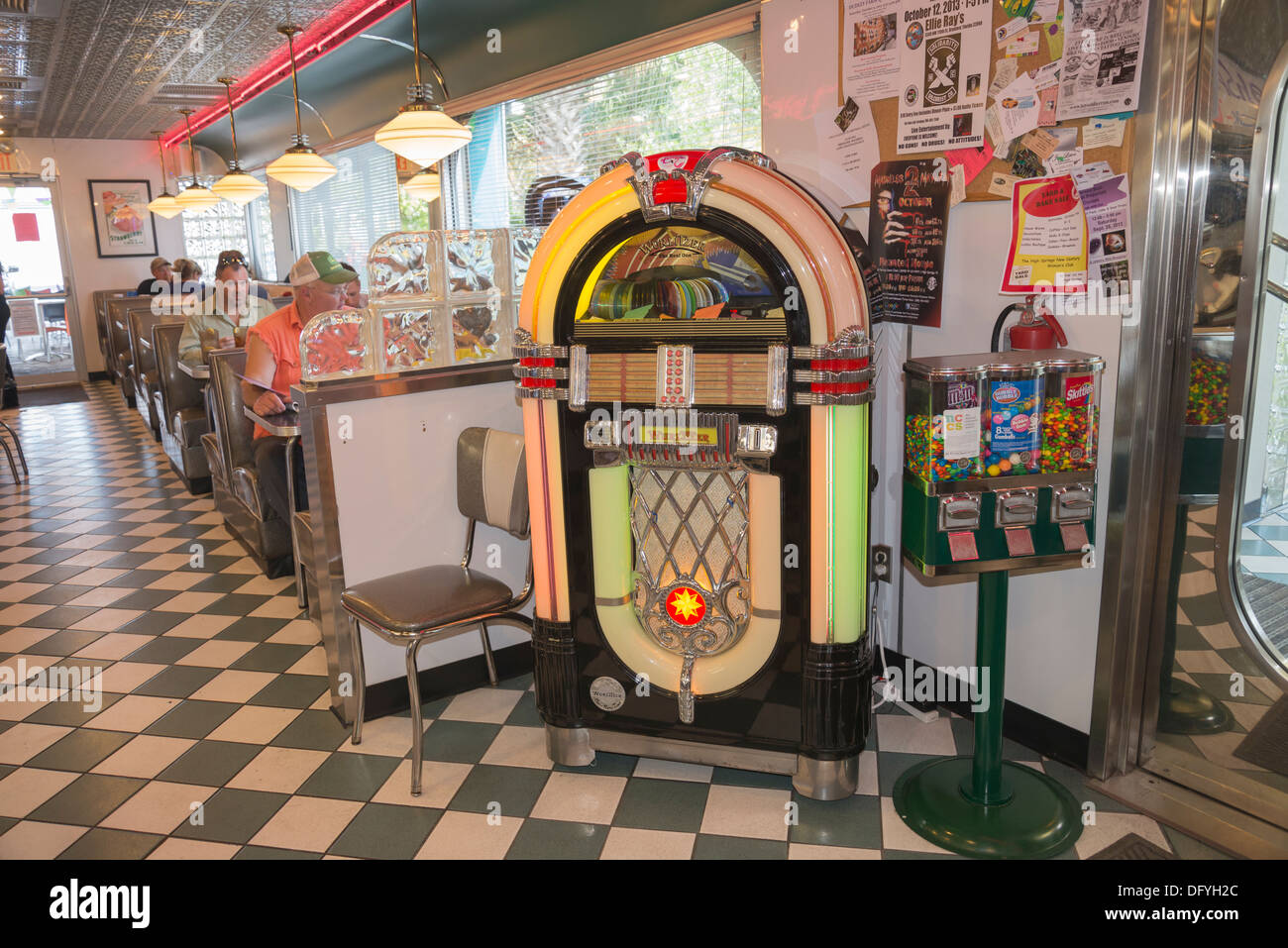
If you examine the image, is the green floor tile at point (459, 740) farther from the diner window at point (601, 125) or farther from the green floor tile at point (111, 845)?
the diner window at point (601, 125)

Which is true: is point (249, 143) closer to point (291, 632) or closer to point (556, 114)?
point (556, 114)

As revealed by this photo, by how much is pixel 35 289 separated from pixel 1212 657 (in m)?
14.1

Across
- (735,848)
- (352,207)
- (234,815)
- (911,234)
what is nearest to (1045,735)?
(735,848)

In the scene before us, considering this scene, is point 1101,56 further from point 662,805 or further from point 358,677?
point 358,677

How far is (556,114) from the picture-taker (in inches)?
223

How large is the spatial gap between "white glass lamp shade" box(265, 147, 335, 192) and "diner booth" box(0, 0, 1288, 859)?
10.5 feet

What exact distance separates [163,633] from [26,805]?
135cm

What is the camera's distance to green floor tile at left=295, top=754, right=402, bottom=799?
2900 millimetres

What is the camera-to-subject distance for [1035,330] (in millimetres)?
2627

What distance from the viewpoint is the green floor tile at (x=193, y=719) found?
332cm

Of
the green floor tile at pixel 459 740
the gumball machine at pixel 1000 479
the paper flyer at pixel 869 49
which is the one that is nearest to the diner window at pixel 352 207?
the paper flyer at pixel 869 49

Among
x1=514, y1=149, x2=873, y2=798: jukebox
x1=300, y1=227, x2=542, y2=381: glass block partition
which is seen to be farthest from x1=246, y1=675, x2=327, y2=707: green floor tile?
x1=300, y1=227, x2=542, y2=381: glass block partition
